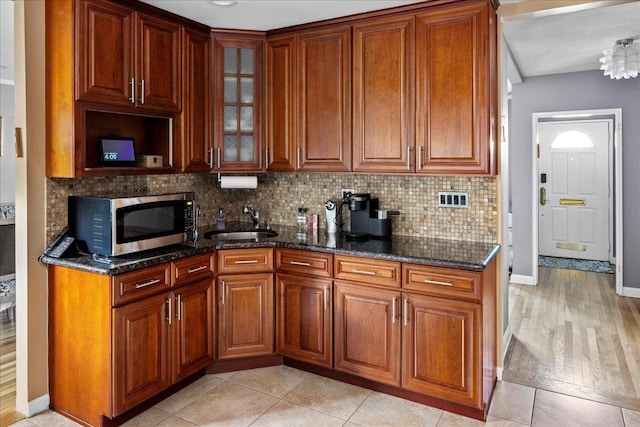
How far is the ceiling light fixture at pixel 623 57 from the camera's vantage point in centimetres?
381

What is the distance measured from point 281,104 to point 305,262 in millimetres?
1244

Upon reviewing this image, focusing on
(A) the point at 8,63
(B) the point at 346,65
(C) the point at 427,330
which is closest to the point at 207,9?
(B) the point at 346,65

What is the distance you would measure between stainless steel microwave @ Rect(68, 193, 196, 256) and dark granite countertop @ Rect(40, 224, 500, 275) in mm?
64

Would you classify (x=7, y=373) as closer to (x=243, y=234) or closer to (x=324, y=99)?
(x=243, y=234)

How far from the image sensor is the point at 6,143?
5.99 meters

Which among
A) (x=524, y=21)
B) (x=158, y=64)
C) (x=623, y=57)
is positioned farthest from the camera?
(x=623, y=57)

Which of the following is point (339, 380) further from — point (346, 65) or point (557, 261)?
point (557, 261)

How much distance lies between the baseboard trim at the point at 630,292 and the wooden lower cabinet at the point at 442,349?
345cm

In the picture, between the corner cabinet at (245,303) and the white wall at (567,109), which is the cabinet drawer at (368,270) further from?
the white wall at (567,109)

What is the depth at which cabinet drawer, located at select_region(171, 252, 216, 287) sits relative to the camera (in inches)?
105

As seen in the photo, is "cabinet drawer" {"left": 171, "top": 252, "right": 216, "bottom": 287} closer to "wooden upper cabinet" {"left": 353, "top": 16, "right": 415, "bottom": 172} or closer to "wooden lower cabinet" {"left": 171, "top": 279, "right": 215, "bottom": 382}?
"wooden lower cabinet" {"left": 171, "top": 279, "right": 215, "bottom": 382}

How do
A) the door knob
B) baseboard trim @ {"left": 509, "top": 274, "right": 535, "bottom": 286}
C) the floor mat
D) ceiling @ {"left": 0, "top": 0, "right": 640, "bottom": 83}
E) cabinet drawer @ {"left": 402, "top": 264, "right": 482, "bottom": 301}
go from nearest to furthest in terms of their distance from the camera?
cabinet drawer @ {"left": 402, "top": 264, "right": 482, "bottom": 301}, ceiling @ {"left": 0, "top": 0, "right": 640, "bottom": 83}, baseboard trim @ {"left": 509, "top": 274, "right": 535, "bottom": 286}, the floor mat, the door knob

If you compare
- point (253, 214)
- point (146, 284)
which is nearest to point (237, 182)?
point (253, 214)

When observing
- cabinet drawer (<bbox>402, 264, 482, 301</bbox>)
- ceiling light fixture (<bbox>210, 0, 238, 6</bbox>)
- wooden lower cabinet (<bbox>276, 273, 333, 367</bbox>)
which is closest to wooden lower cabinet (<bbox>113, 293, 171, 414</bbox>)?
wooden lower cabinet (<bbox>276, 273, 333, 367</bbox>)
